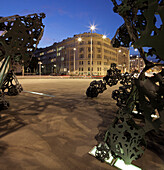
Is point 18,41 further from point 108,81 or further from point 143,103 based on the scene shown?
point 108,81

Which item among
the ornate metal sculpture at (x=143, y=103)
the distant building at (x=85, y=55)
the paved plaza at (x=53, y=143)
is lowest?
the paved plaza at (x=53, y=143)

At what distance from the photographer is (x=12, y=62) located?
107 inches

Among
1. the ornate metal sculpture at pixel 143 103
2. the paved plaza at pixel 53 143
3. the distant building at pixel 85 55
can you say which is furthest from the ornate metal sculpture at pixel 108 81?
the distant building at pixel 85 55

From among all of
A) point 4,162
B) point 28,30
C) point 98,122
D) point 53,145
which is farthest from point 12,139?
point 28,30

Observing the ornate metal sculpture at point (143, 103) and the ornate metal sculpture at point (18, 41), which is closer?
the ornate metal sculpture at point (143, 103)

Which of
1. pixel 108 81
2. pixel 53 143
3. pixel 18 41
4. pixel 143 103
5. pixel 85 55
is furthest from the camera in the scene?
pixel 85 55

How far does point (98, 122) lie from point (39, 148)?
5.09 feet

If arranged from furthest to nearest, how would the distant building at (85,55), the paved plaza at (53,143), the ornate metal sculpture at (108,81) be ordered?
the distant building at (85,55) → the ornate metal sculpture at (108,81) → the paved plaza at (53,143)

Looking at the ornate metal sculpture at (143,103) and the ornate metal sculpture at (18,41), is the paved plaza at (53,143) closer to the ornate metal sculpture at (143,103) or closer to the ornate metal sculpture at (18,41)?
the ornate metal sculpture at (143,103)

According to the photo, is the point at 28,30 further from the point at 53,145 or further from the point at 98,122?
the point at 98,122

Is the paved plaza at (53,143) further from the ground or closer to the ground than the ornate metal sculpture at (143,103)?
closer to the ground

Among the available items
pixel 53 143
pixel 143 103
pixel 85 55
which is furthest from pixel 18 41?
pixel 85 55

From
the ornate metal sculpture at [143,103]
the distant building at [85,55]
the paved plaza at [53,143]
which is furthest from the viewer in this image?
the distant building at [85,55]

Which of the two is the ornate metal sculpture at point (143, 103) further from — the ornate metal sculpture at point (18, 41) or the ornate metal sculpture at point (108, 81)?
the ornate metal sculpture at point (108, 81)
